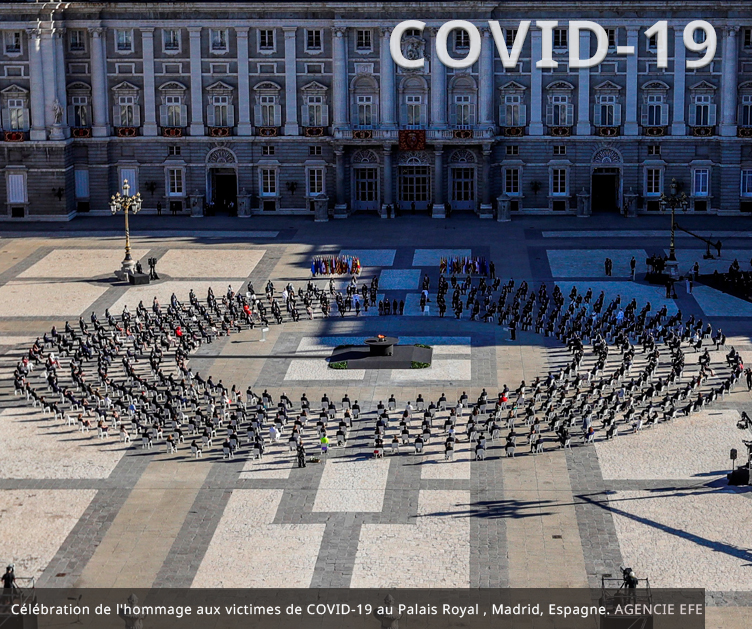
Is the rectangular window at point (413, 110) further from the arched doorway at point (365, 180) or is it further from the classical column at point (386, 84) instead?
the arched doorway at point (365, 180)

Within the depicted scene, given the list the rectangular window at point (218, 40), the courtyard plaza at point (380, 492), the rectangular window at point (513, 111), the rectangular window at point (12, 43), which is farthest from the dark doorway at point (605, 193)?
the rectangular window at point (12, 43)

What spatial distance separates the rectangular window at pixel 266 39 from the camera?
13612cm

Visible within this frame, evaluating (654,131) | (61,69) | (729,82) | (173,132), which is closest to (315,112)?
(173,132)

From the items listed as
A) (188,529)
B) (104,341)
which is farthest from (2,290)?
(188,529)

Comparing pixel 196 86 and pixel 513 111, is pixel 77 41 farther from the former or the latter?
pixel 513 111

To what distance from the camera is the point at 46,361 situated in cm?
8981

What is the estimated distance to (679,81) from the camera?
13550 cm

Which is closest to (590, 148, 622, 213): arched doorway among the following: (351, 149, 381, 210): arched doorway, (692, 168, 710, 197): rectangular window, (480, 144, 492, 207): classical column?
(692, 168, 710, 197): rectangular window

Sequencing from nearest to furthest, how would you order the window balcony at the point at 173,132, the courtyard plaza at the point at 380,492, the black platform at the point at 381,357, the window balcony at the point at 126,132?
the courtyard plaza at the point at 380,492, the black platform at the point at 381,357, the window balcony at the point at 173,132, the window balcony at the point at 126,132

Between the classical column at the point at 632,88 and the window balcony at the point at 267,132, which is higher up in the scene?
the classical column at the point at 632,88

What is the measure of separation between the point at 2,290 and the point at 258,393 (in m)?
33.3

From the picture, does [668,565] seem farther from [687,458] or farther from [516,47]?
[516,47]

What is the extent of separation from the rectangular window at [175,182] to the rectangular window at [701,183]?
4540 cm

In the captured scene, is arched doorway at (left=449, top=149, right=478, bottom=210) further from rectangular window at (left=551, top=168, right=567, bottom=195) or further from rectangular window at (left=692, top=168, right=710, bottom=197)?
rectangular window at (left=692, top=168, right=710, bottom=197)
